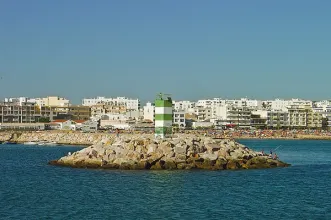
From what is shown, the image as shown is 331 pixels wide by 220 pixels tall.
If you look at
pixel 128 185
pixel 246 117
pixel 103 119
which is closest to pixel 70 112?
pixel 103 119

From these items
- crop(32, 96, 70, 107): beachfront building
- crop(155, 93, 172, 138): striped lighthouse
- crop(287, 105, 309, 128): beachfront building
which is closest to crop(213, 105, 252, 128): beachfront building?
crop(287, 105, 309, 128): beachfront building

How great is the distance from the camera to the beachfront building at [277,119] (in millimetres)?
134625

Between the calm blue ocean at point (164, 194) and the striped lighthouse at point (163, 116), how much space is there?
5.99m

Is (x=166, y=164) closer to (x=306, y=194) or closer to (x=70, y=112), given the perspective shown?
(x=306, y=194)

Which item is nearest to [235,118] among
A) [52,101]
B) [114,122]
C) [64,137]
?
[114,122]

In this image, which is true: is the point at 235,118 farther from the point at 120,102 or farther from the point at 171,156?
the point at 171,156

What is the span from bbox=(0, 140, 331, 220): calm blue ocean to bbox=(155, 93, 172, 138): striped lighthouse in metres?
5.99

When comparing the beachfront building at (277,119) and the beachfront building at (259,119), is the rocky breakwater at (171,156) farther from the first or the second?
the beachfront building at (277,119)

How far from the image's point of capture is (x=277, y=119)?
445 feet

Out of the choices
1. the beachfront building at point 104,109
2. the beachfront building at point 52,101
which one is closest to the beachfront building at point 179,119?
the beachfront building at point 104,109

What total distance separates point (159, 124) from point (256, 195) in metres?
14.4

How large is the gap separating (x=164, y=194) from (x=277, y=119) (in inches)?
4455

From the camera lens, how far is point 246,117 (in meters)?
132

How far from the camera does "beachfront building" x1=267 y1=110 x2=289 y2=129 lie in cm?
13462
